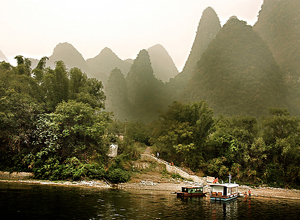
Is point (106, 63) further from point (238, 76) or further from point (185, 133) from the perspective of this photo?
point (185, 133)

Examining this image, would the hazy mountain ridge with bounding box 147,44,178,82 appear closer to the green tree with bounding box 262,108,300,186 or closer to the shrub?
the green tree with bounding box 262,108,300,186

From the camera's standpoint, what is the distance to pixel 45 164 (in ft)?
79.0

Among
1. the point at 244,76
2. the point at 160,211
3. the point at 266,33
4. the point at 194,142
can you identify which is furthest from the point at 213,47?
the point at 160,211

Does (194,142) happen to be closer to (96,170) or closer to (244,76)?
(96,170)

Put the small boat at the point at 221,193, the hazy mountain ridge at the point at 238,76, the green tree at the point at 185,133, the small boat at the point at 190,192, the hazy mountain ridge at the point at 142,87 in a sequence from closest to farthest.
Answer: the small boat at the point at 221,193 < the small boat at the point at 190,192 < the green tree at the point at 185,133 < the hazy mountain ridge at the point at 238,76 < the hazy mountain ridge at the point at 142,87

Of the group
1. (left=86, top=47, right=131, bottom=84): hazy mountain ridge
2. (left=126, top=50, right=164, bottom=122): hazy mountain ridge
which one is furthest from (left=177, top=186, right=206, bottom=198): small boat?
(left=86, top=47, right=131, bottom=84): hazy mountain ridge

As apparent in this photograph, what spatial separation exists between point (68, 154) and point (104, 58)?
5602 inches

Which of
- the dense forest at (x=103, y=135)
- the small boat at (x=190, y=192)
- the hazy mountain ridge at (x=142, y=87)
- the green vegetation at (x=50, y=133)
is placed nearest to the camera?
the small boat at (x=190, y=192)

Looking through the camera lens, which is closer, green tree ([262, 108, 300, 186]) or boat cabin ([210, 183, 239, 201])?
boat cabin ([210, 183, 239, 201])

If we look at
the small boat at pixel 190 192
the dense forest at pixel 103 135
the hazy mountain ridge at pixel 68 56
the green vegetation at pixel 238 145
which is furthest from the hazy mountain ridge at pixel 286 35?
the hazy mountain ridge at pixel 68 56

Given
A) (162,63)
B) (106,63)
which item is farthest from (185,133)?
(106,63)

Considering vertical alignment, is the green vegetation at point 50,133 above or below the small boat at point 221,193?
above

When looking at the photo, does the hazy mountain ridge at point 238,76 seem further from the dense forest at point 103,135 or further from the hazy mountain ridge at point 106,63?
the hazy mountain ridge at point 106,63

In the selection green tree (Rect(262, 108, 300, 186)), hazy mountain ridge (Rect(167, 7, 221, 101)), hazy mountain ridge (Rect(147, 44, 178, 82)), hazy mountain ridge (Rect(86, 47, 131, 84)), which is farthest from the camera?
hazy mountain ridge (Rect(86, 47, 131, 84))
